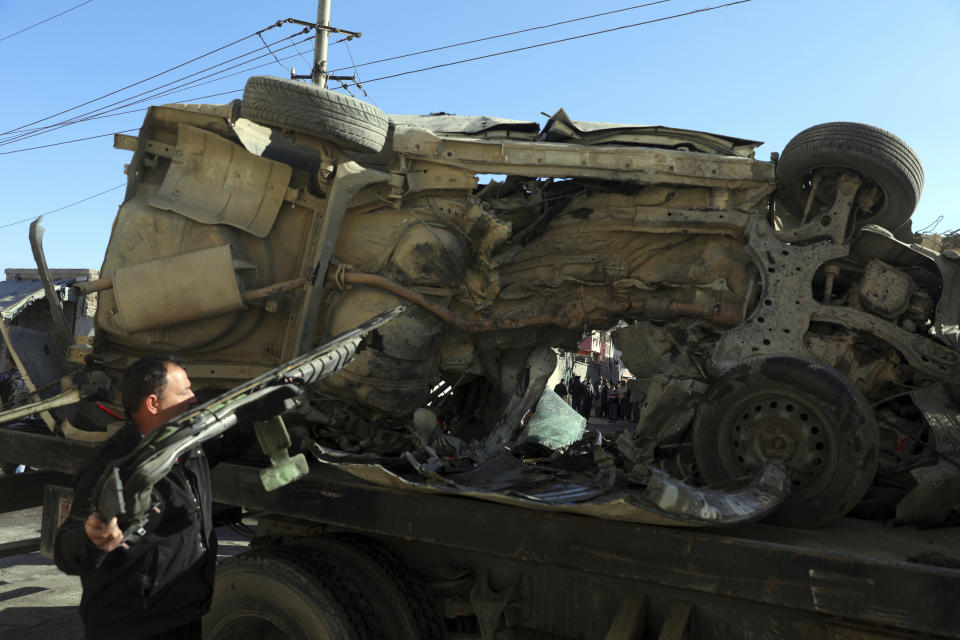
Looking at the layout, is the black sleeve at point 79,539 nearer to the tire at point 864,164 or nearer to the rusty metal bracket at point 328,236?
the rusty metal bracket at point 328,236

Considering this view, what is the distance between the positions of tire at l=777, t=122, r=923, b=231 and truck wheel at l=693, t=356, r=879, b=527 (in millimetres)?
1210

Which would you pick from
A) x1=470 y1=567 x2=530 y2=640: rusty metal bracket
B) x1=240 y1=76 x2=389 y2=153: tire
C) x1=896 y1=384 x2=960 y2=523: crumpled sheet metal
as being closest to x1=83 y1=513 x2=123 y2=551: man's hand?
x1=470 y1=567 x2=530 y2=640: rusty metal bracket

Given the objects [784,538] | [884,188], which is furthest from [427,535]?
[884,188]

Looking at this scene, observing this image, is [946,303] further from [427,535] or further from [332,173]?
[332,173]

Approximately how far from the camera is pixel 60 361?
4.80 meters

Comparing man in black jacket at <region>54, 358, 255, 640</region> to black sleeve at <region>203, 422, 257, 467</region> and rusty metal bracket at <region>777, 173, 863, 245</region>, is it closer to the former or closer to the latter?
black sleeve at <region>203, 422, 257, 467</region>

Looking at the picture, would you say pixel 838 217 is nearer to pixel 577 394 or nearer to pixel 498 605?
pixel 498 605

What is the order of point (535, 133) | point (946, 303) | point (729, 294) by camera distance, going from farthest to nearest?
point (535, 133)
point (729, 294)
point (946, 303)

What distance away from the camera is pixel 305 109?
402cm

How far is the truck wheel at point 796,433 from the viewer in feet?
9.84

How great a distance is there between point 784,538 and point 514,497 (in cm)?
106

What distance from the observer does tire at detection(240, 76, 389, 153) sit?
401 centimetres

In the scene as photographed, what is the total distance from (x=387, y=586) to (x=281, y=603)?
463 millimetres

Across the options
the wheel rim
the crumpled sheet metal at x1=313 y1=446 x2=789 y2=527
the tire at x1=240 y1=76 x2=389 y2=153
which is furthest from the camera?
the tire at x1=240 y1=76 x2=389 y2=153
